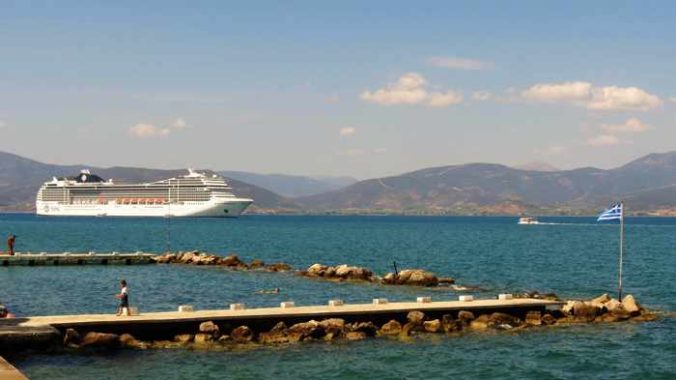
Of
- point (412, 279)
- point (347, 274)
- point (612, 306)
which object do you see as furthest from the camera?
point (347, 274)

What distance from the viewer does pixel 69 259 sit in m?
72.1

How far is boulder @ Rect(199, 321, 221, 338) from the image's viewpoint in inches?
1281

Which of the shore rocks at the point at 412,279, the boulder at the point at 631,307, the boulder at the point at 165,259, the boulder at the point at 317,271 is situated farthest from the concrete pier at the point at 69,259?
the boulder at the point at 631,307

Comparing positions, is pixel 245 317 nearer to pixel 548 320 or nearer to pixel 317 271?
pixel 548 320

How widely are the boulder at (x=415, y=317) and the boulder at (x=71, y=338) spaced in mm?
13275

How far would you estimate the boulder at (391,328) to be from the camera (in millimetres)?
35156

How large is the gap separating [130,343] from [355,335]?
867 cm

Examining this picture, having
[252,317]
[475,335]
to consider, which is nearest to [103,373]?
[252,317]

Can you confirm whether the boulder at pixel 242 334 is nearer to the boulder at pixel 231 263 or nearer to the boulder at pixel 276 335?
the boulder at pixel 276 335

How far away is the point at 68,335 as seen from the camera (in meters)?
30.6

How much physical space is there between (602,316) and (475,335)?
784cm

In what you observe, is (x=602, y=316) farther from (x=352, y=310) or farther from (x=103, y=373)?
(x=103, y=373)

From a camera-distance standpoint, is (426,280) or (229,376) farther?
(426,280)

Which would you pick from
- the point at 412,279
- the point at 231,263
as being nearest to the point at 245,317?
the point at 412,279
